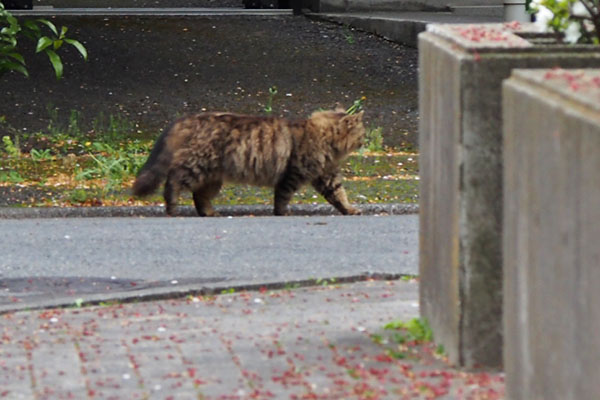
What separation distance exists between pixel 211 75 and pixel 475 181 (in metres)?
13.1

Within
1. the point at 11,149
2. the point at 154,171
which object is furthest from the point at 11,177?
the point at 154,171

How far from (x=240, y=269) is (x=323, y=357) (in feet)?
9.49

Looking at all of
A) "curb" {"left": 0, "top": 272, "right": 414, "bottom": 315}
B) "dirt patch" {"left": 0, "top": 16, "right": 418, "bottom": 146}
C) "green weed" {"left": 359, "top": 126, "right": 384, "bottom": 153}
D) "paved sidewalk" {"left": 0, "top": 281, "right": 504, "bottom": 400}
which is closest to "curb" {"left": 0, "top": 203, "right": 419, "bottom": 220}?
"green weed" {"left": 359, "top": 126, "right": 384, "bottom": 153}

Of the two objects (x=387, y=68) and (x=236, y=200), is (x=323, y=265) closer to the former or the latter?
(x=236, y=200)

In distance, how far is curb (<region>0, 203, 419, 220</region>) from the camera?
38.1 ft

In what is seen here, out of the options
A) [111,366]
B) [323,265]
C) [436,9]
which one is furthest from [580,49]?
[436,9]

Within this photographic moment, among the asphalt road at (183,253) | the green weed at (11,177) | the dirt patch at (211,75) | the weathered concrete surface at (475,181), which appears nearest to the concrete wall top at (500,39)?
the weathered concrete surface at (475,181)

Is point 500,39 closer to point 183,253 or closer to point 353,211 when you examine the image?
point 183,253

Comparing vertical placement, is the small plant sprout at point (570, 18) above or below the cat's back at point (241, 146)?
above

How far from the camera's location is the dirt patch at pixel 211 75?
52.6ft

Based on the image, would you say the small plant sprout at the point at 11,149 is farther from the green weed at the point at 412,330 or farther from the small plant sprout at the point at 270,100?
the green weed at the point at 412,330

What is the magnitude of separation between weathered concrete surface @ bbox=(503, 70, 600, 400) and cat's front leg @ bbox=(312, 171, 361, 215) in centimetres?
721

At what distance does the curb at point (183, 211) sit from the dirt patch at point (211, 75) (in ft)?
9.14

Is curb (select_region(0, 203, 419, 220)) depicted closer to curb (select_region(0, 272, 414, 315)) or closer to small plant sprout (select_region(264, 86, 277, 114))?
small plant sprout (select_region(264, 86, 277, 114))
